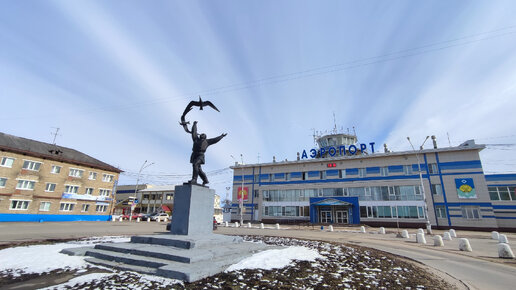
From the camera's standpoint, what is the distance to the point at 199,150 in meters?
11.5

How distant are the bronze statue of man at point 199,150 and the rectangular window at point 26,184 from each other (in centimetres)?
3330

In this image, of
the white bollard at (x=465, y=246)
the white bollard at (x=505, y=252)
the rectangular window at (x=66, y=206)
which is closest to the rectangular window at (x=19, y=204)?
the rectangular window at (x=66, y=206)

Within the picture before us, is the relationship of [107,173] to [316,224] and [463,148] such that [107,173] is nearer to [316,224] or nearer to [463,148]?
[316,224]

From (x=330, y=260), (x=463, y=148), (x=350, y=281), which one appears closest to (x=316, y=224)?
(x=463, y=148)

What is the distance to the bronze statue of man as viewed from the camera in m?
11.3

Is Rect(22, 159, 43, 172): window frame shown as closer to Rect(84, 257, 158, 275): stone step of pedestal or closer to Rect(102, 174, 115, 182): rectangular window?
Rect(102, 174, 115, 182): rectangular window

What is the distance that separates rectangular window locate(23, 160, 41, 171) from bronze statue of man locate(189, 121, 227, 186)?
3360 cm

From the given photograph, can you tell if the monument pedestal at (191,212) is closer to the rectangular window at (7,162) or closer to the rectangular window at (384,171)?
the rectangular window at (7,162)

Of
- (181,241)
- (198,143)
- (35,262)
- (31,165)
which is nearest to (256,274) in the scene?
(181,241)

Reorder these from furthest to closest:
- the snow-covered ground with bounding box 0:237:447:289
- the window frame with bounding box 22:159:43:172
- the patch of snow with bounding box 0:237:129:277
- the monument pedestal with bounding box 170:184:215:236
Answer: the window frame with bounding box 22:159:43:172, the monument pedestal with bounding box 170:184:215:236, the patch of snow with bounding box 0:237:129:277, the snow-covered ground with bounding box 0:237:447:289

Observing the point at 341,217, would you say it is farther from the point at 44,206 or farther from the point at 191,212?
the point at 44,206

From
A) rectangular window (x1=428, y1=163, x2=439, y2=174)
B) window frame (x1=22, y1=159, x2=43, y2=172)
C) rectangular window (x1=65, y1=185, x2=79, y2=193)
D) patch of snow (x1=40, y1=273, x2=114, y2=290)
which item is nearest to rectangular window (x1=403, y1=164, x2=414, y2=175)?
rectangular window (x1=428, y1=163, x2=439, y2=174)

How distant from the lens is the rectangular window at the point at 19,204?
2934cm

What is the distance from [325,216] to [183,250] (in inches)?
1448
